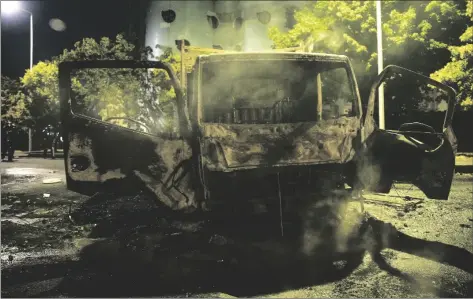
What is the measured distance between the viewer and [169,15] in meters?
38.7

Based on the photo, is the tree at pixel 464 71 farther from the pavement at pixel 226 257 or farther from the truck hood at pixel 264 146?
the truck hood at pixel 264 146

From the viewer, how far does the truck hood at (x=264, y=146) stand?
368 centimetres

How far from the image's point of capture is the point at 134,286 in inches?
124

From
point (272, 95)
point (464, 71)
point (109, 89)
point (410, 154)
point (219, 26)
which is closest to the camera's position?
point (410, 154)

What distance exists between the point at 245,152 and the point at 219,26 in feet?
130

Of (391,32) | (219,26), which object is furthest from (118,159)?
(219,26)

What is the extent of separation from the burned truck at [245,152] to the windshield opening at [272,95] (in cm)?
9

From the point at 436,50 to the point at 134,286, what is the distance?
49.6 ft

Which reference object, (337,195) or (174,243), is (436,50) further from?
(174,243)

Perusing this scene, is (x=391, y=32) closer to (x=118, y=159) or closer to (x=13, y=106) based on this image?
(x=118, y=159)

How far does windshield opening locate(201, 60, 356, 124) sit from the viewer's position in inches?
184

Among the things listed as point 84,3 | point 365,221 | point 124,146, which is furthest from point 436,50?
point 124,146

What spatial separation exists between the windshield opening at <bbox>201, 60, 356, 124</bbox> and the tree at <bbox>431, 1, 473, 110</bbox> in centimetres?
858

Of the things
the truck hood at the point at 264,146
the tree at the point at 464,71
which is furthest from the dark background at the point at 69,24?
the tree at the point at 464,71
